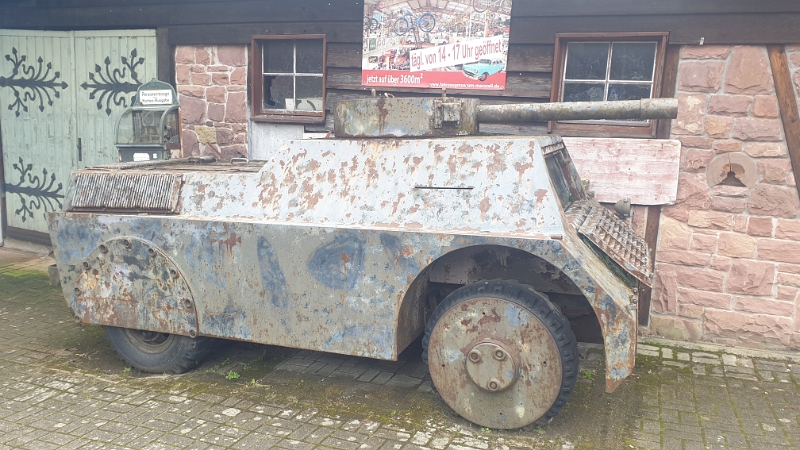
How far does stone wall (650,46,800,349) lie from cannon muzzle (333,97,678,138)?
154cm

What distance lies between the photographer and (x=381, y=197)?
410 cm

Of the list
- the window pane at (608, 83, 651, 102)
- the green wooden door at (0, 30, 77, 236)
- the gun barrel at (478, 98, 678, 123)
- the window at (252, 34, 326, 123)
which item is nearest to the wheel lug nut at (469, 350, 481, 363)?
the gun barrel at (478, 98, 678, 123)

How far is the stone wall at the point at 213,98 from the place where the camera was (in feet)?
23.3

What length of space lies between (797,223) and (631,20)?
6.90ft

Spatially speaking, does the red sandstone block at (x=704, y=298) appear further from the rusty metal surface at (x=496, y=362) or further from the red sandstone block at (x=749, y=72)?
the rusty metal surface at (x=496, y=362)

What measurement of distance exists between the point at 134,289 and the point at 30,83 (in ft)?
16.9

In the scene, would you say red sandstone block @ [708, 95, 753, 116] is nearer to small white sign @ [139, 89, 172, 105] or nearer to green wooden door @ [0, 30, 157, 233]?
small white sign @ [139, 89, 172, 105]

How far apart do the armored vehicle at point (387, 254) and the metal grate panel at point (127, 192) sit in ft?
0.05

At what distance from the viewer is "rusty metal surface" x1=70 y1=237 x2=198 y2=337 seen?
4.50m

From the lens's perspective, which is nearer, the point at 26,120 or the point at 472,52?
the point at 472,52

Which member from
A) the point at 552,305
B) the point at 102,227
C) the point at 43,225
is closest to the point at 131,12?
the point at 43,225

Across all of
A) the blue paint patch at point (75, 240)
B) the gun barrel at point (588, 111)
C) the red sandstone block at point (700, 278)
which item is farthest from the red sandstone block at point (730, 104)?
the blue paint patch at point (75, 240)

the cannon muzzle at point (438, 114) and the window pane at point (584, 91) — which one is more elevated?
the window pane at point (584, 91)

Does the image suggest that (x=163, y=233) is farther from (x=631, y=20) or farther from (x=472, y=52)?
(x=631, y=20)
